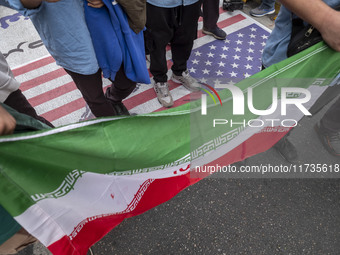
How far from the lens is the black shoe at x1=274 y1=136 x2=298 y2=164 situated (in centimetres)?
244

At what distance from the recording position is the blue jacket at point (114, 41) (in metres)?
1.49

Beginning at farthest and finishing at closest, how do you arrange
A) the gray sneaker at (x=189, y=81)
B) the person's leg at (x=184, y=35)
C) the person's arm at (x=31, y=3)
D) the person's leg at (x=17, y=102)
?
the gray sneaker at (x=189, y=81)
the person's leg at (x=184, y=35)
the person's leg at (x=17, y=102)
the person's arm at (x=31, y=3)

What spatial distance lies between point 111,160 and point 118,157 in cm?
3

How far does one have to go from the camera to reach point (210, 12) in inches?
127

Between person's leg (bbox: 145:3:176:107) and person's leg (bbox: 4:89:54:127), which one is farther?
person's leg (bbox: 145:3:176:107)

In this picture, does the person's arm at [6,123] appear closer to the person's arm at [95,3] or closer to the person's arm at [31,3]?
the person's arm at [31,3]

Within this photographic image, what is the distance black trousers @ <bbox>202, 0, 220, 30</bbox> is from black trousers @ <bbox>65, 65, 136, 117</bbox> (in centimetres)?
166

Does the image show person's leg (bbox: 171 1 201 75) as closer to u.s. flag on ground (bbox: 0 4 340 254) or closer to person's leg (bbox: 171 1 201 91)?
person's leg (bbox: 171 1 201 91)

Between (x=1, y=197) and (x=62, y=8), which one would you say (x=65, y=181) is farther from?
(x=62, y=8)

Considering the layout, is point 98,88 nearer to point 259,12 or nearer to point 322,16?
point 322,16

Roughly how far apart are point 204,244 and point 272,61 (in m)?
1.39

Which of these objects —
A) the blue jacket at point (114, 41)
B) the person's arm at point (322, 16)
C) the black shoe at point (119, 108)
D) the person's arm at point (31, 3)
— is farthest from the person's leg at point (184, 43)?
the person's arm at point (31, 3)

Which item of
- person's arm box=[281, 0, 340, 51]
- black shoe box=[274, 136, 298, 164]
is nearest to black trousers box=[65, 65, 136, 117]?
person's arm box=[281, 0, 340, 51]

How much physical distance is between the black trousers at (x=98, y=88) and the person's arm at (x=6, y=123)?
32.0 inches
